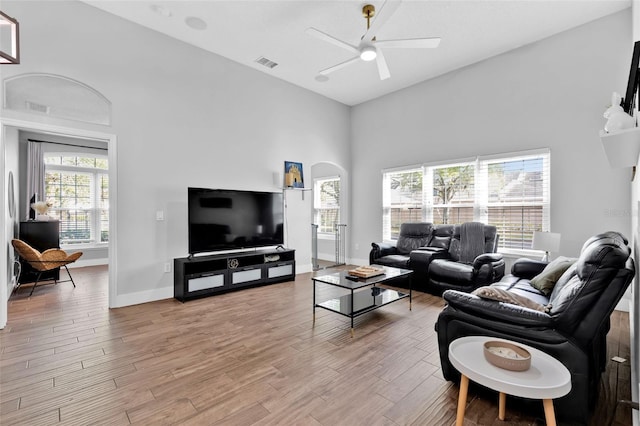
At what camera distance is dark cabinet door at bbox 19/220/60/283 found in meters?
4.99

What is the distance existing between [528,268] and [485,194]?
1.72 metres

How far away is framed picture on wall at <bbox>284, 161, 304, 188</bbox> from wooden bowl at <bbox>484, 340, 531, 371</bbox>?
14.6 ft

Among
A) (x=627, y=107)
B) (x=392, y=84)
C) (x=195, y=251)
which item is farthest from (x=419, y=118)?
(x=195, y=251)

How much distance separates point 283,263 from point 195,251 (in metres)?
1.48

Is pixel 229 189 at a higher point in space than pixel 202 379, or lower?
higher

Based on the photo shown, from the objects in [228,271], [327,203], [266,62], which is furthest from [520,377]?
[327,203]

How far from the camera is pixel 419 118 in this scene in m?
5.77

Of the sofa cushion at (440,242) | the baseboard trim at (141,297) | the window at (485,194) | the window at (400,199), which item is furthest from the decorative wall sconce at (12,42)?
the window at (400,199)

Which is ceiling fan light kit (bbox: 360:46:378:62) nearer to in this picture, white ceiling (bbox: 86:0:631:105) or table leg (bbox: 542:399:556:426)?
white ceiling (bbox: 86:0:631:105)

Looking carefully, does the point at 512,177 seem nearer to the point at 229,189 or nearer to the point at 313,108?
the point at 313,108

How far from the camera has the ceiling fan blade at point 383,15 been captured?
264cm

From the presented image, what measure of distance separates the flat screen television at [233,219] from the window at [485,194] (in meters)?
2.59

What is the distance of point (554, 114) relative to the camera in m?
4.20

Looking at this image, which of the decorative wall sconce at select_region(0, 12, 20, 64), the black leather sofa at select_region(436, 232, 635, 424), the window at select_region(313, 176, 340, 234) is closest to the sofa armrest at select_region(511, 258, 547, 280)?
the black leather sofa at select_region(436, 232, 635, 424)
